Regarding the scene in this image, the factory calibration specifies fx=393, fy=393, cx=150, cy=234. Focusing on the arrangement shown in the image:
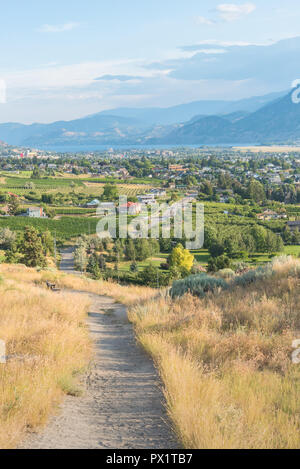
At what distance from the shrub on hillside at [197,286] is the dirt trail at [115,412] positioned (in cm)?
323

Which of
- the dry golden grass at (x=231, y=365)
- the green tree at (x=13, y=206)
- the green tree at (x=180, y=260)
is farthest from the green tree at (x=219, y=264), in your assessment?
the green tree at (x=13, y=206)

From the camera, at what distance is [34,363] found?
4246 millimetres

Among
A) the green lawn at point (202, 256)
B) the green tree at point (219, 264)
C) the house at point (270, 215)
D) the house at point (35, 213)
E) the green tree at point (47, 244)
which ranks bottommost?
the green lawn at point (202, 256)

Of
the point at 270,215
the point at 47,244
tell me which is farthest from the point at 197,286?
the point at 270,215

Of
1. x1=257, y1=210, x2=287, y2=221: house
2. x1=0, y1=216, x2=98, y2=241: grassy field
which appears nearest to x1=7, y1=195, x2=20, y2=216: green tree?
x1=0, y1=216, x2=98, y2=241: grassy field

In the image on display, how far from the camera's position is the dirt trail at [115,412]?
120 inches

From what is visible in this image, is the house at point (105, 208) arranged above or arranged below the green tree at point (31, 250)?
above

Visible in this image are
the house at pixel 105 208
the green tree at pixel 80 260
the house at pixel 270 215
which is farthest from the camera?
the house at pixel 270 215

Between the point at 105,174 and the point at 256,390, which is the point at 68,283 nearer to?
the point at 256,390

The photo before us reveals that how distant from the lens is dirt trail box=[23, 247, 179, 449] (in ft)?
9.98

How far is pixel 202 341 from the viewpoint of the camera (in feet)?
16.7

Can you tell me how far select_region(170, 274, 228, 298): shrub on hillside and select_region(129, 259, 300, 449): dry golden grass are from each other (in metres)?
1.01

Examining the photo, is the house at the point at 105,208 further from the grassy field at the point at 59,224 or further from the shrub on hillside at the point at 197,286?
the shrub on hillside at the point at 197,286

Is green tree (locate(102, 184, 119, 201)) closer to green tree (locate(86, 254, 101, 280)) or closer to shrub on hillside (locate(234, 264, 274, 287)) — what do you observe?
green tree (locate(86, 254, 101, 280))
